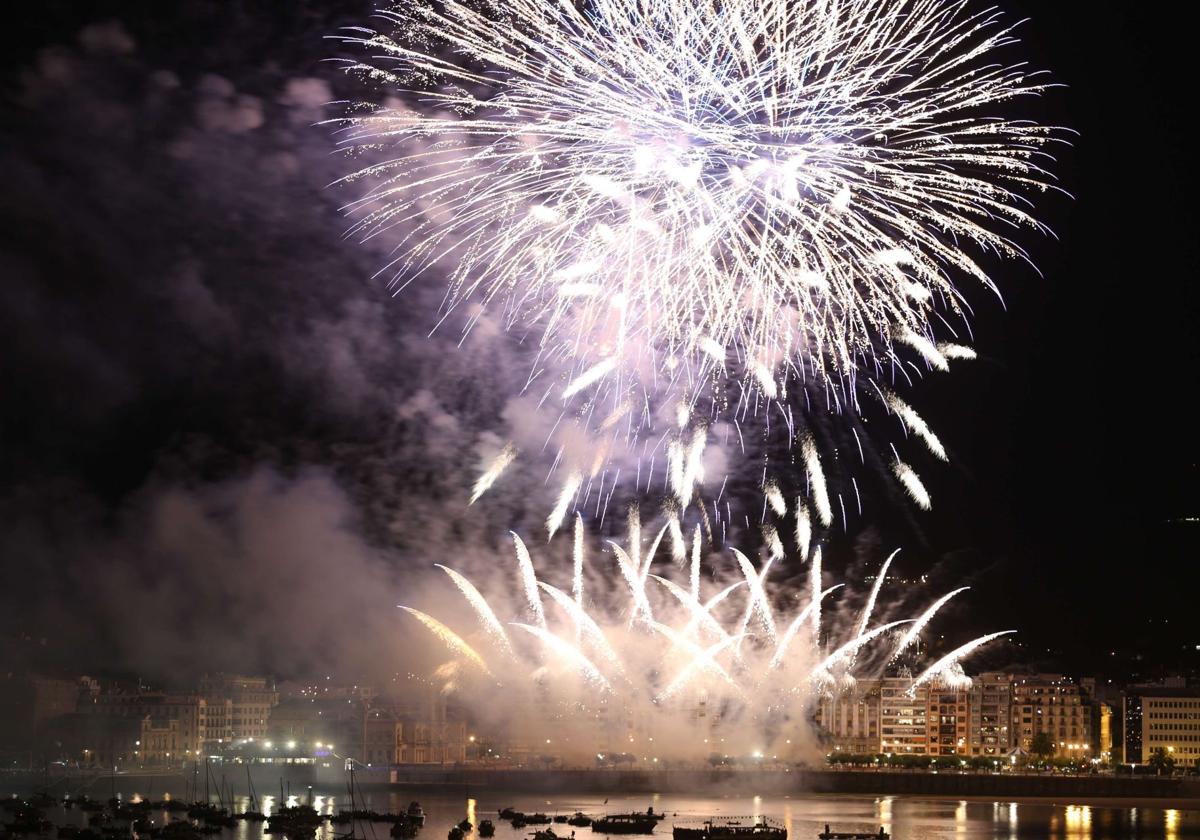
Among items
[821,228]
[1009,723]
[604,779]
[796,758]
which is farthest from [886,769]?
[821,228]

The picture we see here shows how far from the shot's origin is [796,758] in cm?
5562

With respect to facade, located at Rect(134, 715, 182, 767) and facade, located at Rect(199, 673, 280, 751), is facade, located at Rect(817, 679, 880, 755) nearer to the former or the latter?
facade, located at Rect(199, 673, 280, 751)

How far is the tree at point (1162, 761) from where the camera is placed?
6562 cm

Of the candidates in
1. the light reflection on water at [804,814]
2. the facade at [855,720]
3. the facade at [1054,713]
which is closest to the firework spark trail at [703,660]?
the light reflection on water at [804,814]

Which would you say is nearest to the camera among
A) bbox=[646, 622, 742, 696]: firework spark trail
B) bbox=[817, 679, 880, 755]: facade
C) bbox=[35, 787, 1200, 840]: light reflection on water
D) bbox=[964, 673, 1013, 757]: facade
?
bbox=[646, 622, 742, 696]: firework spark trail

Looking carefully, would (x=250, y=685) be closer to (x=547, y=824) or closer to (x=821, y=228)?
(x=547, y=824)

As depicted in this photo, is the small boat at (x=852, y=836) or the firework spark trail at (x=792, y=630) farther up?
the firework spark trail at (x=792, y=630)

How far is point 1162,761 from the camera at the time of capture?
225 feet

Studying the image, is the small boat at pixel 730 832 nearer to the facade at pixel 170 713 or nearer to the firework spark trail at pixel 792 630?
the firework spark trail at pixel 792 630

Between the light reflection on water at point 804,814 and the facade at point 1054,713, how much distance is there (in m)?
26.5

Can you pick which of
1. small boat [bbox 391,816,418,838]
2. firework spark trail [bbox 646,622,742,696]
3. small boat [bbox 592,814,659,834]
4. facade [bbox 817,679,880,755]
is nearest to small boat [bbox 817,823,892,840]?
firework spark trail [bbox 646,622,742,696]

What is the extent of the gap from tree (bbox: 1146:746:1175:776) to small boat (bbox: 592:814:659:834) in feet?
113

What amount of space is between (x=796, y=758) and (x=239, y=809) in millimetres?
21089

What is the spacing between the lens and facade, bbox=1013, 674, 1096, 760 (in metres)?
80.6
